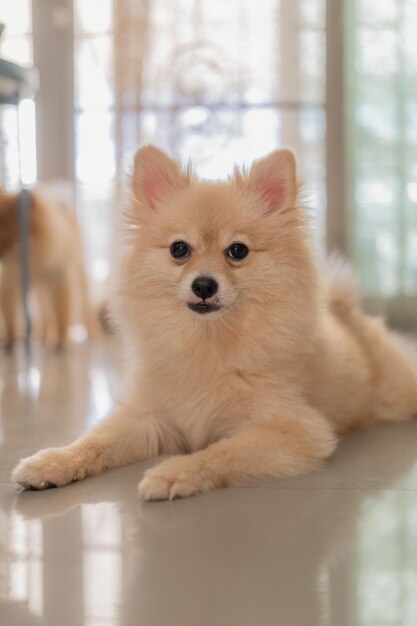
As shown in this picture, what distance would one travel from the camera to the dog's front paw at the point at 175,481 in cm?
160

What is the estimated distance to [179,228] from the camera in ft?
6.16

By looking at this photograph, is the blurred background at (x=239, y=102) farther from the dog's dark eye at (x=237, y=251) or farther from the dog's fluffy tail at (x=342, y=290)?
the dog's dark eye at (x=237, y=251)

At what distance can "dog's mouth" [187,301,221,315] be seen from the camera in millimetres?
1795

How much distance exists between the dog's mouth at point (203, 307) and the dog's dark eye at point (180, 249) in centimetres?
13

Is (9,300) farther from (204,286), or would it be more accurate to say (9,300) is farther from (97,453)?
(204,286)

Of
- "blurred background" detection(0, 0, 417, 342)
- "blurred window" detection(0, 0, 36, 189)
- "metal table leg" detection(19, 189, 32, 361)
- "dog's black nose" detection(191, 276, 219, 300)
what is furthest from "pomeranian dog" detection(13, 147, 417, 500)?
"blurred window" detection(0, 0, 36, 189)

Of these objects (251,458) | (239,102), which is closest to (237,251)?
(251,458)

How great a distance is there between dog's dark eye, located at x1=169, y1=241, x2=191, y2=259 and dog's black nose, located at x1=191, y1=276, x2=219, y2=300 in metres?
0.13

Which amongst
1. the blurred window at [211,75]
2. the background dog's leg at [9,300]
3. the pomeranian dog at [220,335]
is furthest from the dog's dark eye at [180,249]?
the blurred window at [211,75]

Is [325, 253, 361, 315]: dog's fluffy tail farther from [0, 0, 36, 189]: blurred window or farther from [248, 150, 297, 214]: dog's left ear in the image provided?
[0, 0, 36, 189]: blurred window

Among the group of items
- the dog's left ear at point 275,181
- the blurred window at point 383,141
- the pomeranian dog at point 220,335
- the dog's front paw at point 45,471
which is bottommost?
the dog's front paw at point 45,471

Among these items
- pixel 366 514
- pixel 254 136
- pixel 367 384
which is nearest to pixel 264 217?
pixel 367 384

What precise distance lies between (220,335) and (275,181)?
1.30 ft

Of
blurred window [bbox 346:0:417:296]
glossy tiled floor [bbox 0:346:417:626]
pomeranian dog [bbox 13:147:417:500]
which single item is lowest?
glossy tiled floor [bbox 0:346:417:626]
